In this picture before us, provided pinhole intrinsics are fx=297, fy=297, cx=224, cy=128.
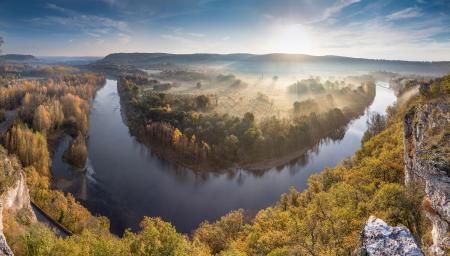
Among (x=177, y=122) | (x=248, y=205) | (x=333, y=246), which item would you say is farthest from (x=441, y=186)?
(x=177, y=122)

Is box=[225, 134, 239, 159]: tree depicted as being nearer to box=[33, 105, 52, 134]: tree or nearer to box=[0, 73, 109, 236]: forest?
box=[0, 73, 109, 236]: forest

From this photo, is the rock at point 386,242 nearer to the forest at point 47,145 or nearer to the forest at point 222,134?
the forest at point 47,145

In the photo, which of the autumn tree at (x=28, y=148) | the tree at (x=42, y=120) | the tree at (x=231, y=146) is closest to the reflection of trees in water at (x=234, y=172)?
the tree at (x=231, y=146)

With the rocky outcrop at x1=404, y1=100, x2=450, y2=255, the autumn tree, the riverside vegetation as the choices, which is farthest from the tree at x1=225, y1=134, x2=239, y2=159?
the rocky outcrop at x1=404, y1=100, x2=450, y2=255

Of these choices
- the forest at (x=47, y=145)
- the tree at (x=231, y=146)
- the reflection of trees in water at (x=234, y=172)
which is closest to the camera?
the forest at (x=47, y=145)

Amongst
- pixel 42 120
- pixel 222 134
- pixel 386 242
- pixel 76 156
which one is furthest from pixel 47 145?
pixel 386 242

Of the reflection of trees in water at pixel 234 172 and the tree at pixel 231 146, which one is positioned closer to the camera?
the reflection of trees in water at pixel 234 172
